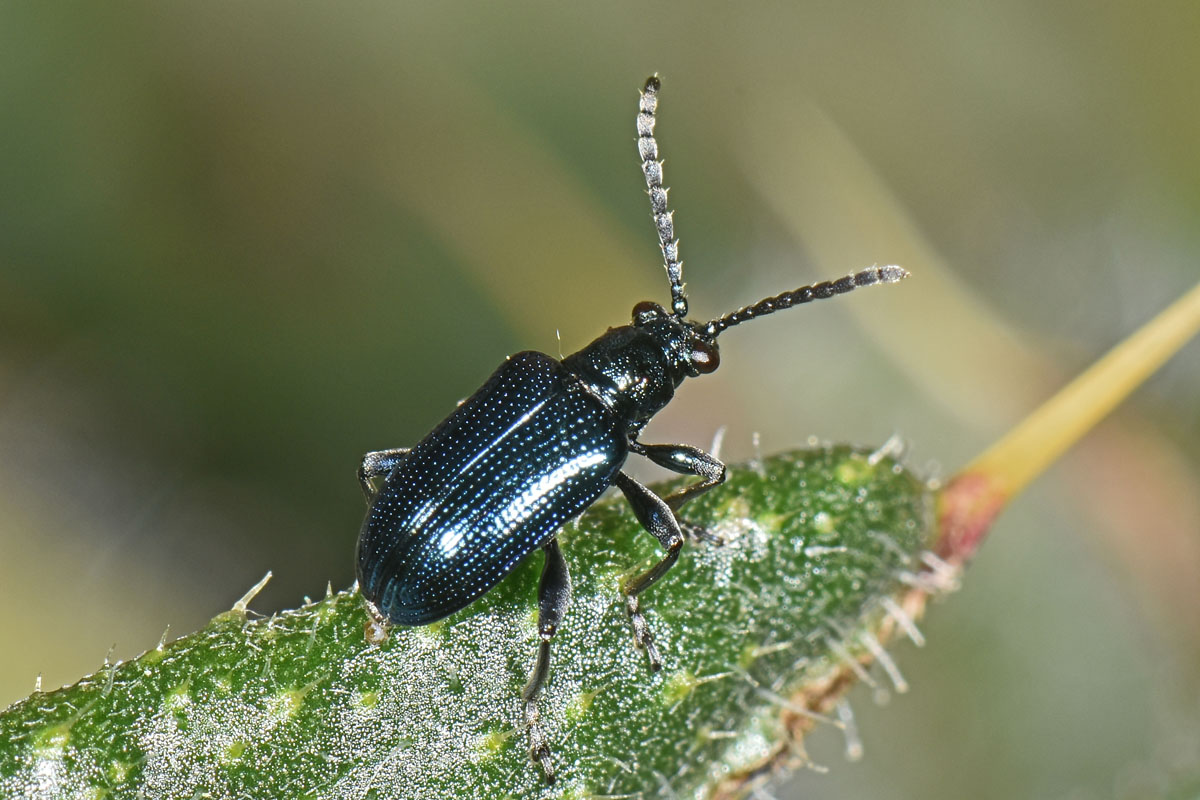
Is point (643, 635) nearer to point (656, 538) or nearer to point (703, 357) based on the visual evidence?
point (656, 538)

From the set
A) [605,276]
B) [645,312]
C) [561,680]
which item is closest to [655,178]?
[645,312]

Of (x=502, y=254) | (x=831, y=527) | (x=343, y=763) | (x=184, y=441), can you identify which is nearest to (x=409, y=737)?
(x=343, y=763)

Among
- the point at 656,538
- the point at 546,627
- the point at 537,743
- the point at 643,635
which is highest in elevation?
the point at 656,538

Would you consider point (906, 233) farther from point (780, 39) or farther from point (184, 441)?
point (184, 441)

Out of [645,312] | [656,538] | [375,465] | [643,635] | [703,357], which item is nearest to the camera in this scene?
[643,635]

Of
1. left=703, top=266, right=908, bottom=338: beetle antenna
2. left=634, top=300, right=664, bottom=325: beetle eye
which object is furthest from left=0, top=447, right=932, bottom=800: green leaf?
left=634, top=300, right=664, bottom=325: beetle eye

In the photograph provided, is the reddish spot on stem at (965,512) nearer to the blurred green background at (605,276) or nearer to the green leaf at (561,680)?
the green leaf at (561,680)

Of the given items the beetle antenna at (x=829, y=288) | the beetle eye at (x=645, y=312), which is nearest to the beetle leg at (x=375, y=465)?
the beetle eye at (x=645, y=312)

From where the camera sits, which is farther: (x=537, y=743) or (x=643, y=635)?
(x=643, y=635)
